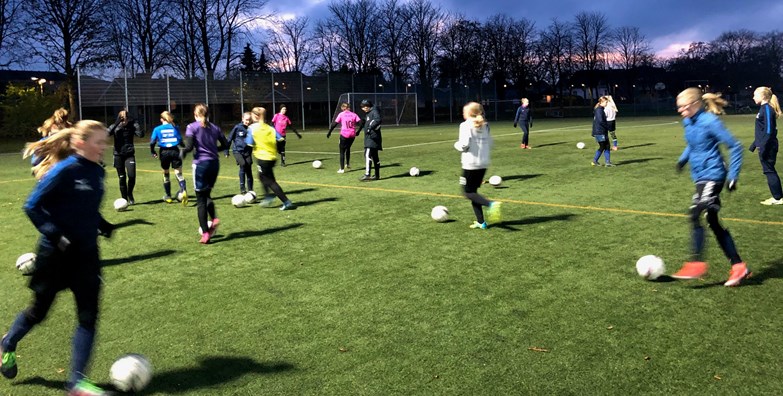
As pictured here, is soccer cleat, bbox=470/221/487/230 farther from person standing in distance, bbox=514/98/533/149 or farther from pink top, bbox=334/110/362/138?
person standing in distance, bbox=514/98/533/149

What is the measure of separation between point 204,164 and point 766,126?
9.00 m

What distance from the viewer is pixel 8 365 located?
4.34 meters

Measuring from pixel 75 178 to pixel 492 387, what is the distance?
120 inches

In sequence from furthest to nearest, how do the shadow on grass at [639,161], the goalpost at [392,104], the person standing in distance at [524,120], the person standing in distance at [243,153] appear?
the goalpost at [392,104], the person standing in distance at [524,120], the shadow on grass at [639,161], the person standing in distance at [243,153]

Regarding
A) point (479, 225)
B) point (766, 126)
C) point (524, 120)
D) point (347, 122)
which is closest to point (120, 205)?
point (347, 122)

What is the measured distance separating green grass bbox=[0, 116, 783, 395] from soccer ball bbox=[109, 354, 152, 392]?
0.19 meters

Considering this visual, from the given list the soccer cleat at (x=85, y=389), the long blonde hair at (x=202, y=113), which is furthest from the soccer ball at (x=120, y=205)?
the soccer cleat at (x=85, y=389)

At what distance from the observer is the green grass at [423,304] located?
437 centimetres

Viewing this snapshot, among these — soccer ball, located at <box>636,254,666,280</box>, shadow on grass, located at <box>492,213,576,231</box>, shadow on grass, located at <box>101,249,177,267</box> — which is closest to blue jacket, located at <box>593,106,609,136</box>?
shadow on grass, located at <box>492,213,576,231</box>

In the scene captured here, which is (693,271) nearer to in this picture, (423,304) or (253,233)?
(423,304)

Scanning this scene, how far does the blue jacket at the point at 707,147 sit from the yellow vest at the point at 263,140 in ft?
22.3

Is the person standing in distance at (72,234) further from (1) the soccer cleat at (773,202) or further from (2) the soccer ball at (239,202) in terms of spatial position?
(1) the soccer cleat at (773,202)

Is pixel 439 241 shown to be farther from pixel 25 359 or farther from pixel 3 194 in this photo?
pixel 3 194

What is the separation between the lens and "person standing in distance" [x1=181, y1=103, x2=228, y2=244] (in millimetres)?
8789
